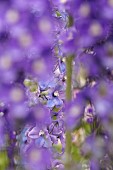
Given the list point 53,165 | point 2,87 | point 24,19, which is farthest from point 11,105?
point 53,165

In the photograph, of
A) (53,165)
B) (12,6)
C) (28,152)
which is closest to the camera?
(12,6)

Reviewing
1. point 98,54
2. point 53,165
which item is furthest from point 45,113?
point 53,165

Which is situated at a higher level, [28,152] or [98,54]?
[98,54]

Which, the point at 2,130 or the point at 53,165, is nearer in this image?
the point at 2,130

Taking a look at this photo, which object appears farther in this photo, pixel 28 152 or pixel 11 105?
pixel 28 152

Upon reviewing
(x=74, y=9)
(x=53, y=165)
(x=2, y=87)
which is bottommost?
(x=53, y=165)

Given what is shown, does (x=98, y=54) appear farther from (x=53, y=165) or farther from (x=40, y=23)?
(x=53, y=165)

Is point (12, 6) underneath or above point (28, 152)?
above

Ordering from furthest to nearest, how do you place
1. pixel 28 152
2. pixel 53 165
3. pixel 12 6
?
pixel 53 165 → pixel 28 152 → pixel 12 6

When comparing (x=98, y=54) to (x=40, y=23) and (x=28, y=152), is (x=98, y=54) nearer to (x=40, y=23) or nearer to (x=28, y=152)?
(x=40, y=23)
